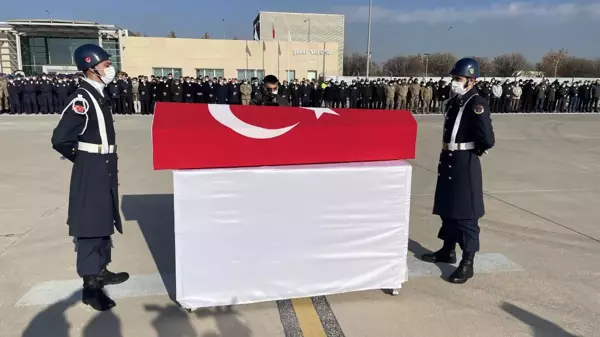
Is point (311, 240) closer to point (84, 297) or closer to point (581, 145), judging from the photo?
point (84, 297)

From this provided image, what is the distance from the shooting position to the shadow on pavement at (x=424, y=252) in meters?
3.99

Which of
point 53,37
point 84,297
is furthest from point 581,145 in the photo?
point 53,37

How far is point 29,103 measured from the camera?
18.1m

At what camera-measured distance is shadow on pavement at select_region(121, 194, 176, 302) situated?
13.1 feet

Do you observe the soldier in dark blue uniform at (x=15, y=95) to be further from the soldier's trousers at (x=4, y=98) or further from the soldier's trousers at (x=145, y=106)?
the soldier's trousers at (x=145, y=106)

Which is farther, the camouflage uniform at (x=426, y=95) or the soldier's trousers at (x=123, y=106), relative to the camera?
the camouflage uniform at (x=426, y=95)

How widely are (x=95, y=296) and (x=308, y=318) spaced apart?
161 cm

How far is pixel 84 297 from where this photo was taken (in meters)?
3.33

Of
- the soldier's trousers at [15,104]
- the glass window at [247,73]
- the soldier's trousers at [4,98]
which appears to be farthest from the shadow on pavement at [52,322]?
the glass window at [247,73]

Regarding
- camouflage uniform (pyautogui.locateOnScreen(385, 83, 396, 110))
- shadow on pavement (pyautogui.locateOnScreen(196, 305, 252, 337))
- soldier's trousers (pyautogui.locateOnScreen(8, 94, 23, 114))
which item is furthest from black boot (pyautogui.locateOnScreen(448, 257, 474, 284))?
soldier's trousers (pyautogui.locateOnScreen(8, 94, 23, 114))

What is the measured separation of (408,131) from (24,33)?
42.7 m

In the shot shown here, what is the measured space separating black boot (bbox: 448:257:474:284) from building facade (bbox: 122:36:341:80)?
135 feet

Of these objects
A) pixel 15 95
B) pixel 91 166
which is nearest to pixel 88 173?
pixel 91 166

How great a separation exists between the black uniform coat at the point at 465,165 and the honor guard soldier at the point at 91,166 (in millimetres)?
2798
